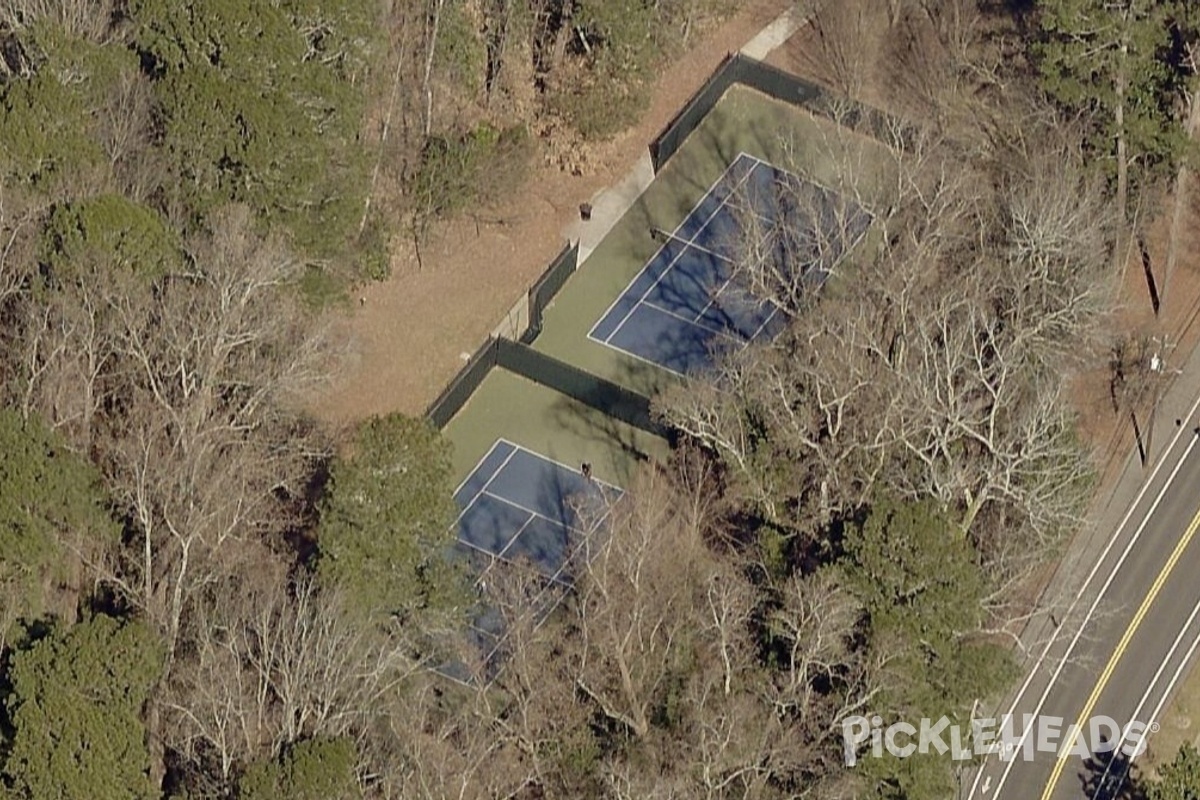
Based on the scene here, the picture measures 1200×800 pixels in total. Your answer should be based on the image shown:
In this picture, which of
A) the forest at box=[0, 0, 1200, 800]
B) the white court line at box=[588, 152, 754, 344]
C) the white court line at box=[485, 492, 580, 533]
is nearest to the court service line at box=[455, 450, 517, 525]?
the white court line at box=[485, 492, 580, 533]

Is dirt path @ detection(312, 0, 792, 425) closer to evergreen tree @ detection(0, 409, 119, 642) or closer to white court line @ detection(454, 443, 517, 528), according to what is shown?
white court line @ detection(454, 443, 517, 528)

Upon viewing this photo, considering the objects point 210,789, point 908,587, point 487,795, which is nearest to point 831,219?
point 908,587

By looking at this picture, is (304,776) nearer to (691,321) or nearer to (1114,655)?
(1114,655)

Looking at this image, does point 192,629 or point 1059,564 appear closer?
point 192,629

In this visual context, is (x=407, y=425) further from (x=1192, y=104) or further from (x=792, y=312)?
(x=1192, y=104)

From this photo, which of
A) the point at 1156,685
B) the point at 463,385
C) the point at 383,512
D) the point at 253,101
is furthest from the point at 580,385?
the point at 1156,685

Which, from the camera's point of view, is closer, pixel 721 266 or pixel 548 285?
pixel 548 285
